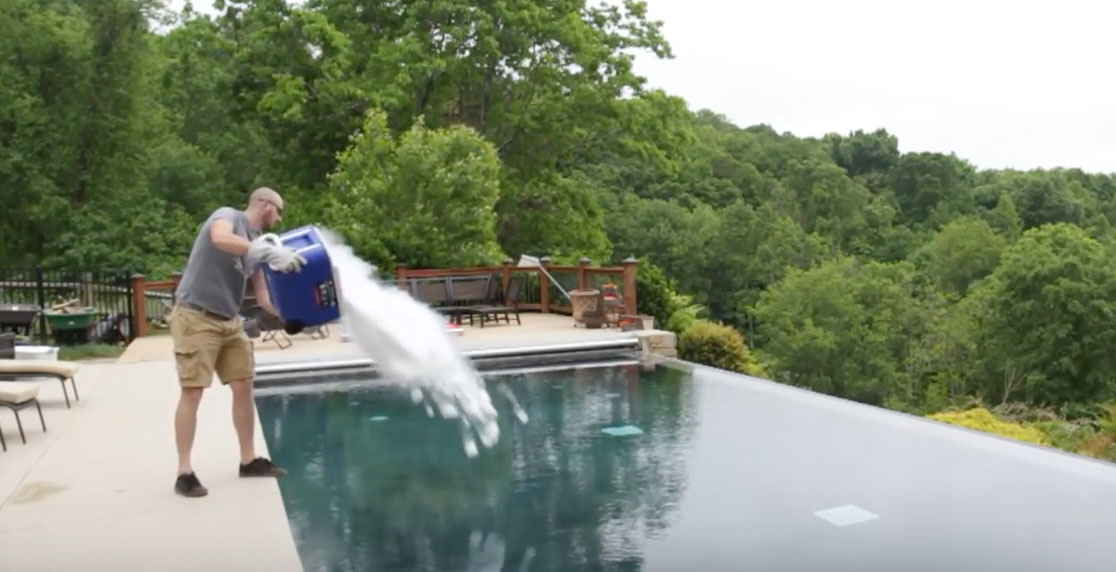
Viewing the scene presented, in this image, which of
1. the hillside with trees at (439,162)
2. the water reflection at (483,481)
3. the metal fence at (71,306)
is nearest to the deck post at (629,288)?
the hillside with trees at (439,162)

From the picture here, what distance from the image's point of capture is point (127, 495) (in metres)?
4.96

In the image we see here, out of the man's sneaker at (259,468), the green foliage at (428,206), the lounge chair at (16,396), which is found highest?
the green foliage at (428,206)

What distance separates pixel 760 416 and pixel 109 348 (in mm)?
7768

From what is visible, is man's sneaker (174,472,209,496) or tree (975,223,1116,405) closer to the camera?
man's sneaker (174,472,209,496)

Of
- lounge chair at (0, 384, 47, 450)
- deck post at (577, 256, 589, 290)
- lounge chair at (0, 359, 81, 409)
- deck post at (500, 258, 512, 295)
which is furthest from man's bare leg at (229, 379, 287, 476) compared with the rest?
deck post at (500, 258, 512, 295)

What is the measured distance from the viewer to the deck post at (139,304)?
11798 mm

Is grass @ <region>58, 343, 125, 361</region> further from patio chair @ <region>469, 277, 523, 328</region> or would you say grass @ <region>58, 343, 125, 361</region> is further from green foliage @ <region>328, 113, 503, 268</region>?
patio chair @ <region>469, 277, 523, 328</region>

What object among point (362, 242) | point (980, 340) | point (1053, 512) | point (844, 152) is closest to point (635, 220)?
point (980, 340)

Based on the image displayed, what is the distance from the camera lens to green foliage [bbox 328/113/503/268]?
47.7ft

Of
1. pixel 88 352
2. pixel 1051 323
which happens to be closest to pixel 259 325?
pixel 88 352

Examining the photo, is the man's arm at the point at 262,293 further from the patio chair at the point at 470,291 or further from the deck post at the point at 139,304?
the patio chair at the point at 470,291

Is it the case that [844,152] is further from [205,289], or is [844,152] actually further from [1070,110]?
[205,289]

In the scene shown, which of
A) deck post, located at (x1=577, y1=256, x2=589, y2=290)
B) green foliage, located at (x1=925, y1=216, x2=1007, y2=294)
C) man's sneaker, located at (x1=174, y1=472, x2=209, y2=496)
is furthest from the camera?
green foliage, located at (x1=925, y1=216, x2=1007, y2=294)

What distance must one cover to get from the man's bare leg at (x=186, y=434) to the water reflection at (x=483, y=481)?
0.50m
